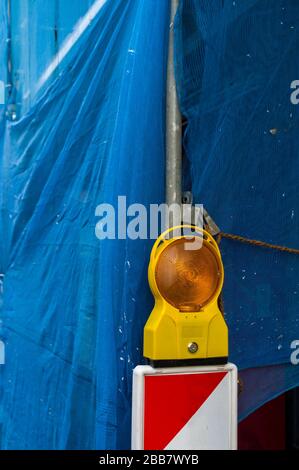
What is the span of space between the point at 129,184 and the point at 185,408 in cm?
70

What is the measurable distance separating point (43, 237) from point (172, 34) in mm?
914

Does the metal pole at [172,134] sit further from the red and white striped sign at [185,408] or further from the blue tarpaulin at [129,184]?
the red and white striped sign at [185,408]

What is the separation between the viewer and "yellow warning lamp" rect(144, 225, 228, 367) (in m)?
1.63

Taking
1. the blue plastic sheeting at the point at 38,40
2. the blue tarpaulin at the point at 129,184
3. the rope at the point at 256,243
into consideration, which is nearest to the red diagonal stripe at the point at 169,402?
the blue tarpaulin at the point at 129,184

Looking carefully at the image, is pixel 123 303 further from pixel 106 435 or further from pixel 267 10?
pixel 267 10

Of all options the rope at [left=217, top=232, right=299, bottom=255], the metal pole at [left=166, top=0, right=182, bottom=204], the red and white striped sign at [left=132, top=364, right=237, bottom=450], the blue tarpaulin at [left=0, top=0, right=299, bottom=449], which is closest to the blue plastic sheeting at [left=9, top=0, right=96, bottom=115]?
the blue tarpaulin at [left=0, top=0, right=299, bottom=449]

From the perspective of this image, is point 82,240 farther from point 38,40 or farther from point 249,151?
point 38,40

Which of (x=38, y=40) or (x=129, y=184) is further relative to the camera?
(x=38, y=40)

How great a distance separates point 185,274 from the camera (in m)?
1.66

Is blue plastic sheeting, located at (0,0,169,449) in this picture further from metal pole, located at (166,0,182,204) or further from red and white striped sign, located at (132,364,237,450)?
red and white striped sign, located at (132,364,237,450)

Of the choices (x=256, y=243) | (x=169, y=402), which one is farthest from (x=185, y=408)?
(x=256, y=243)

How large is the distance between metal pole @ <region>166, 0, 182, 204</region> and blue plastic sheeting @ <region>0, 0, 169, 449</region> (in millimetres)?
25

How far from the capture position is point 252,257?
1.99 m

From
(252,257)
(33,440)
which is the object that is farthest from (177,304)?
(33,440)
